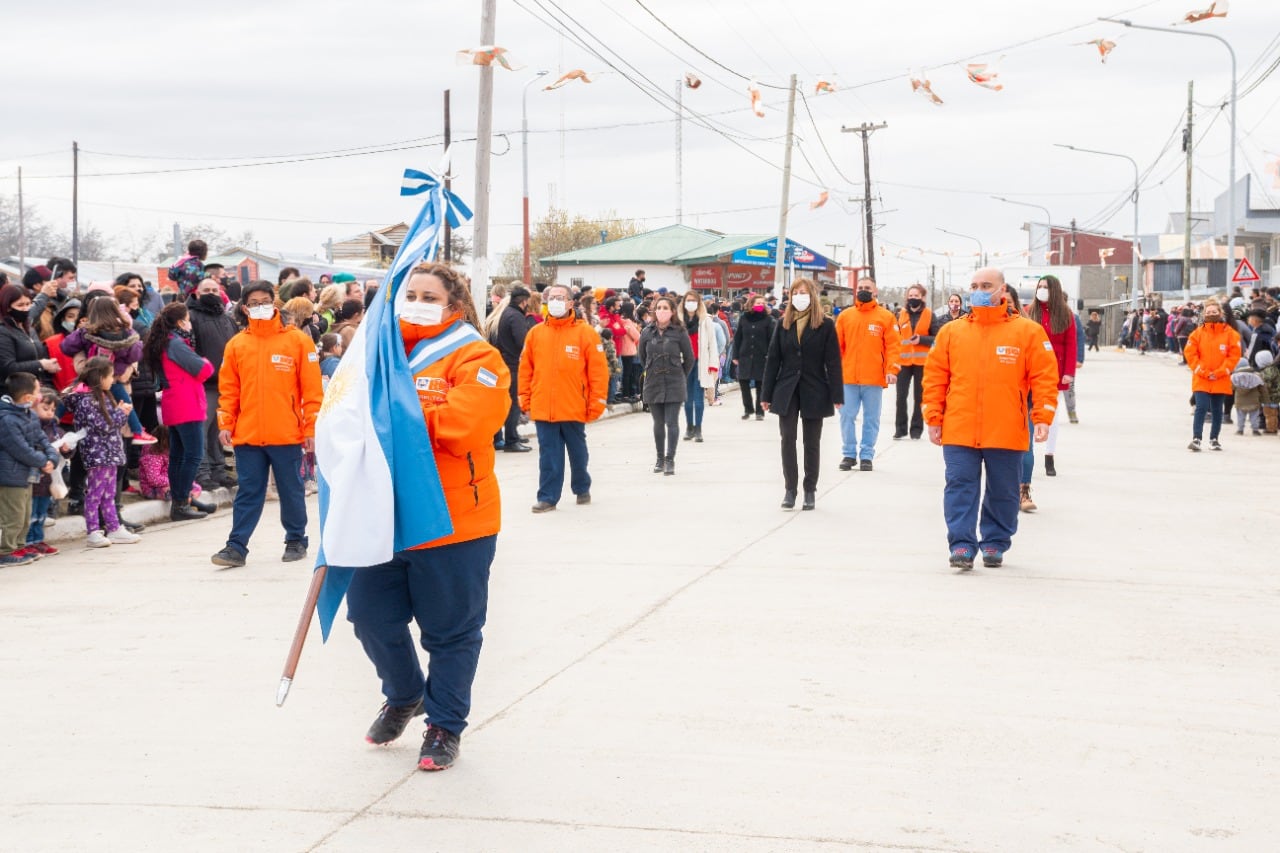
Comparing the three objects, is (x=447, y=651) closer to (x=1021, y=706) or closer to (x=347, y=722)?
(x=347, y=722)

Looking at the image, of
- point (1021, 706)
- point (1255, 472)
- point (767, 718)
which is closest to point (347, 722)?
point (767, 718)

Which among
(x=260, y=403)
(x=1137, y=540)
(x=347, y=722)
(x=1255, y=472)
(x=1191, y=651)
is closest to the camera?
(x=347, y=722)

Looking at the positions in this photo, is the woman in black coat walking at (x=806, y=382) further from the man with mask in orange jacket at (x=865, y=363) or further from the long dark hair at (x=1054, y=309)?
the man with mask in orange jacket at (x=865, y=363)

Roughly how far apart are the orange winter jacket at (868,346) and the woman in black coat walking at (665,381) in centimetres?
176

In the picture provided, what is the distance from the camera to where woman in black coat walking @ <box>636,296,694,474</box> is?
48.2 feet

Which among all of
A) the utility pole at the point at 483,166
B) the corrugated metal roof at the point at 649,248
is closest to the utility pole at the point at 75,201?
the corrugated metal roof at the point at 649,248

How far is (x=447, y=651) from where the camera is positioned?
17.1 feet

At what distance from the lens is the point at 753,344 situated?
21.1m

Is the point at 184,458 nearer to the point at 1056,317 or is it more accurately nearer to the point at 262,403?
the point at 262,403

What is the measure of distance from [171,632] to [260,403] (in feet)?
7.05

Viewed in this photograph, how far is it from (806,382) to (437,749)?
743 centimetres

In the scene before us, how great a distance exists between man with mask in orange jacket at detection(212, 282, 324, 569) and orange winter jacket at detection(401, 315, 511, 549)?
14.6 ft

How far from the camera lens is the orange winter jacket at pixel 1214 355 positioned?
16891 millimetres

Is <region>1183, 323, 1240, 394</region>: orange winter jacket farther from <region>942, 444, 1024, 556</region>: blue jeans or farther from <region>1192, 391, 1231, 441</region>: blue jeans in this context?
<region>942, 444, 1024, 556</region>: blue jeans
